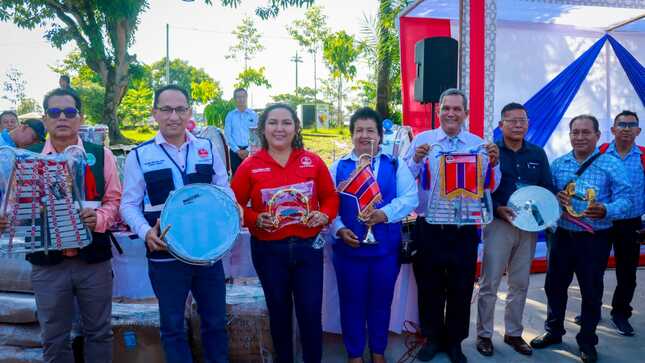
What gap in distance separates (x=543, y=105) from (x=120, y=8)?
473 inches

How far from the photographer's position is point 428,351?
3.66 metres

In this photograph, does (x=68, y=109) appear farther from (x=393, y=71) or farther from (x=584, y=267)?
(x=393, y=71)

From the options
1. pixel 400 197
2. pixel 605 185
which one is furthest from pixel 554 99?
pixel 400 197

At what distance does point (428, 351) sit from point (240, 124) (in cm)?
696

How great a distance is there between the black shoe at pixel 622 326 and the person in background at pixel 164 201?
3466mm

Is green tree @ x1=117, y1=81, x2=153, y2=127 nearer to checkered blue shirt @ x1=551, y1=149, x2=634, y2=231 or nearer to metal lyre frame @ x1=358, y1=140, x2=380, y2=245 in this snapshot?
metal lyre frame @ x1=358, y1=140, x2=380, y2=245

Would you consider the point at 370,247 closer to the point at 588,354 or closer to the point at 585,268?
the point at 585,268

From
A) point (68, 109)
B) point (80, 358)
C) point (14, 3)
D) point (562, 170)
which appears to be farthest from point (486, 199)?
point (14, 3)

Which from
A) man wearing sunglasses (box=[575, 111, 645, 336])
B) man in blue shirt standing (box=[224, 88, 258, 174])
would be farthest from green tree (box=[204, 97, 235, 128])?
man wearing sunglasses (box=[575, 111, 645, 336])

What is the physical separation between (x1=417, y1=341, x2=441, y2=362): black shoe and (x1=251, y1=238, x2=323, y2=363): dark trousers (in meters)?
0.96

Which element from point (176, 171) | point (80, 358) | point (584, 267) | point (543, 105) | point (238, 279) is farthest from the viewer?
point (543, 105)

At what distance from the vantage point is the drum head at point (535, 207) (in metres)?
3.45

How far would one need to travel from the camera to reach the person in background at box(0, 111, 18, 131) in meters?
6.30

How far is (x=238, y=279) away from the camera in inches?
164
